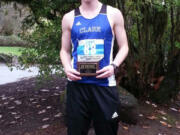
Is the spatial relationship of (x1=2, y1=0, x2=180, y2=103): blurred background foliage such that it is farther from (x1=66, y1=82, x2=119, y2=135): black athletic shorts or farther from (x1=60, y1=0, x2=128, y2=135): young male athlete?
(x1=66, y1=82, x2=119, y2=135): black athletic shorts

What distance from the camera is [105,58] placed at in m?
2.54

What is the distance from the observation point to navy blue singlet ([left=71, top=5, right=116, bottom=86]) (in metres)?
2.50

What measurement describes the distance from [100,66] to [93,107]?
315mm

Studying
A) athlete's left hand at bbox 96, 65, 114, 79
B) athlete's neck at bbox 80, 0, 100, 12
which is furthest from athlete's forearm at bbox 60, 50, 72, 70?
athlete's neck at bbox 80, 0, 100, 12

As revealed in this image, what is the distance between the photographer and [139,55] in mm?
5879

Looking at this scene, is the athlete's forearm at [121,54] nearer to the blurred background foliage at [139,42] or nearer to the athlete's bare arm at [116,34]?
the athlete's bare arm at [116,34]

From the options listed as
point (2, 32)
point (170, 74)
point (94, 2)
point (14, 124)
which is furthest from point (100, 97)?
point (2, 32)

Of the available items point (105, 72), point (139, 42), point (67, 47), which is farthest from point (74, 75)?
point (139, 42)

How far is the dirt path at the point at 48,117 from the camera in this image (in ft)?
16.3

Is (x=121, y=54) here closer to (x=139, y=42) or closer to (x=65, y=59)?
(x=65, y=59)

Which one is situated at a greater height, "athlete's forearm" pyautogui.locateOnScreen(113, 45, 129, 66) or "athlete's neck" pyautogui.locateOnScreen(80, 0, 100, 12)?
"athlete's neck" pyautogui.locateOnScreen(80, 0, 100, 12)

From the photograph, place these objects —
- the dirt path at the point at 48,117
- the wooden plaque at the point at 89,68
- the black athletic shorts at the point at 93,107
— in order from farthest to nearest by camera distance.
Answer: the dirt path at the point at 48,117 < the black athletic shorts at the point at 93,107 < the wooden plaque at the point at 89,68

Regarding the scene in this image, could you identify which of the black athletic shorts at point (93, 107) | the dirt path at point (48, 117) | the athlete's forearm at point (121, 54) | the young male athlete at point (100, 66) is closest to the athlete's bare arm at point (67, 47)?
the young male athlete at point (100, 66)

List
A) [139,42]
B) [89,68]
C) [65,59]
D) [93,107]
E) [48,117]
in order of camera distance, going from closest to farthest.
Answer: [89,68] → [93,107] → [65,59] → [48,117] → [139,42]
